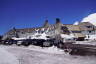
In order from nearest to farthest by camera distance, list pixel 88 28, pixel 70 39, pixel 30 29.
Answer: pixel 70 39 → pixel 88 28 → pixel 30 29

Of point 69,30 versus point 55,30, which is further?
point 55,30

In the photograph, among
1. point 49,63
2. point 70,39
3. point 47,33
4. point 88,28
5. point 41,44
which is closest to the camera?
point 49,63

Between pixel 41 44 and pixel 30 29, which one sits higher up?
pixel 30 29

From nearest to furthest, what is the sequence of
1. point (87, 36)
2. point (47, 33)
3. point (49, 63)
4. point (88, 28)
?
point (49, 63) → point (87, 36) → point (88, 28) → point (47, 33)

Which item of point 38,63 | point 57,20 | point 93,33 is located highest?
point 57,20

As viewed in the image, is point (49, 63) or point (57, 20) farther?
point (57, 20)

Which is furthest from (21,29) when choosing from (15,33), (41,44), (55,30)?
(41,44)

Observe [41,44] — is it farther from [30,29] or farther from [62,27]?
[30,29]

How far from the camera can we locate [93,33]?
296ft

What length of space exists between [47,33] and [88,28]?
22924mm

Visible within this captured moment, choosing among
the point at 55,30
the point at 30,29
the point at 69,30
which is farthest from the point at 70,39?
the point at 30,29

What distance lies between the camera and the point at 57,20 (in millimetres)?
97438

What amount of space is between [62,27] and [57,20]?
823 cm

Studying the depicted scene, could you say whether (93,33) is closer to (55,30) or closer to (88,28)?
(88,28)
